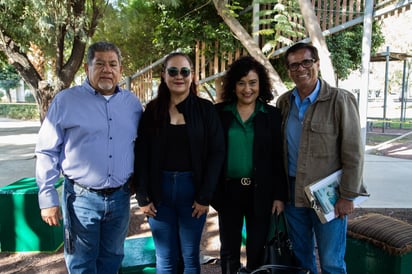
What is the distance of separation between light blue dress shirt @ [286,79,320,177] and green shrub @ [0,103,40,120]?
890 inches

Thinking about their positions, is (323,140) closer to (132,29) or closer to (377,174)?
(377,174)

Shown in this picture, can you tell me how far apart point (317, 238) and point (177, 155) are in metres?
1.11

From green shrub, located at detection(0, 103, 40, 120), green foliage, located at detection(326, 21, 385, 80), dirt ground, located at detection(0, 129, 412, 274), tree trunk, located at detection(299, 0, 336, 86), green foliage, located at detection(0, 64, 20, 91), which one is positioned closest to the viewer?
dirt ground, located at detection(0, 129, 412, 274)

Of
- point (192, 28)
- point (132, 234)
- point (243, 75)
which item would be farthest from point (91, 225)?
point (192, 28)

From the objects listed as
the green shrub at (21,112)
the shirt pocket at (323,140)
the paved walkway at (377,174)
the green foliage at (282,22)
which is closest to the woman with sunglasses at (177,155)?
the shirt pocket at (323,140)

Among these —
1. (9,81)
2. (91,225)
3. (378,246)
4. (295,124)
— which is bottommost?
(378,246)

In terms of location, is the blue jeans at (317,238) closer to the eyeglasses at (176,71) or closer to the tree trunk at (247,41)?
the eyeglasses at (176,71)

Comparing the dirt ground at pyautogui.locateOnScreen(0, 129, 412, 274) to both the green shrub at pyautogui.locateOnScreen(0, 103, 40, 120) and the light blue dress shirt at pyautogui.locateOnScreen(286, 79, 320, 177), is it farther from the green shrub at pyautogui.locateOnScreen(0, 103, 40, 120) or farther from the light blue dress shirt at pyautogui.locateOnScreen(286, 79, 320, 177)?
the green shrub at pyautogui.locateOnScreen(0, 103, 40, 120)

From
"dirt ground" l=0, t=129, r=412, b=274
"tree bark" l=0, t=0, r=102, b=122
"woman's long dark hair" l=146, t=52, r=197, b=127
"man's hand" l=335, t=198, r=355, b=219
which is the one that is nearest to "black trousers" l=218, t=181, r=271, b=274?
"man's hand" l=335, t=198, r=355, b=219

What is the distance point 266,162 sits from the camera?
2.48 meters

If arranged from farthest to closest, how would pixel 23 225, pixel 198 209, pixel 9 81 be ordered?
pixel 9 81
pixel 23 225
pixel 198 209

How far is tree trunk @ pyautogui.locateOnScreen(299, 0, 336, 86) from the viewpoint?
3926 millimetres

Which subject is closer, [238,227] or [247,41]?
[238,227]

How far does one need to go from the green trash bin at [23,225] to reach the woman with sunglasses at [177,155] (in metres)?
1.68
